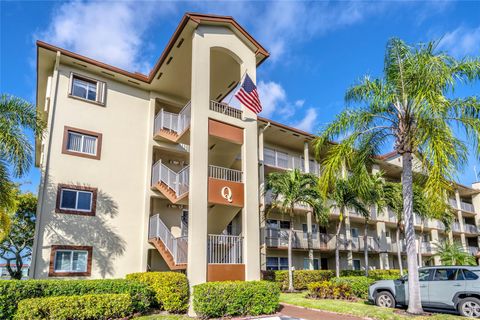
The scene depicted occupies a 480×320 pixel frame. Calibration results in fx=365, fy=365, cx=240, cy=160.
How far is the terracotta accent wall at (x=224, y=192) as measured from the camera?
618 inches

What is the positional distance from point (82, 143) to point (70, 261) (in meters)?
5.57

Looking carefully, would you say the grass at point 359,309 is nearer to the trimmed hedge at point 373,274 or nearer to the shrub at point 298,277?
the shrub at point 298,277

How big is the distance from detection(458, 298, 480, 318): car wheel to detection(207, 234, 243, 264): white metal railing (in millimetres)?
8378

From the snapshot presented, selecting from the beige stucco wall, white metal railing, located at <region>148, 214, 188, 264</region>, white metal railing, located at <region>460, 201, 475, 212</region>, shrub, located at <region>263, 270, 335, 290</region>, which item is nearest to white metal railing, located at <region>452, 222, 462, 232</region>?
white metal railing, located at <region>460, 201, 475, 212</region>

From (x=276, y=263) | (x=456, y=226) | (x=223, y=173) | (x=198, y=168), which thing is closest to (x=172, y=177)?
(x=223, y=173)

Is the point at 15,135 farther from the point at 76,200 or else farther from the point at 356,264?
the point at 356,264

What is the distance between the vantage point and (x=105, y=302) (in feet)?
40.4

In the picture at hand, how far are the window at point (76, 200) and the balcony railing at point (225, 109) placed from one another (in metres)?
A: 7.02

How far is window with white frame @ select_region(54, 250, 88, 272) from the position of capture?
622 inches

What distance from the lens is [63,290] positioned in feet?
A: 41.7

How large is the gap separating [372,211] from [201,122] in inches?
865

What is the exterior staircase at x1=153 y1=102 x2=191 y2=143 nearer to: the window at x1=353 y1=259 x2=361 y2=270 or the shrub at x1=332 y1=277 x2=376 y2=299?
the shrub at x1=332 y1=277 x2=376 y2=299

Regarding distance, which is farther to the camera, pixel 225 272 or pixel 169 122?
pixel 169 122

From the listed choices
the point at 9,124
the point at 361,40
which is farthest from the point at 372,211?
the point at 9,124
